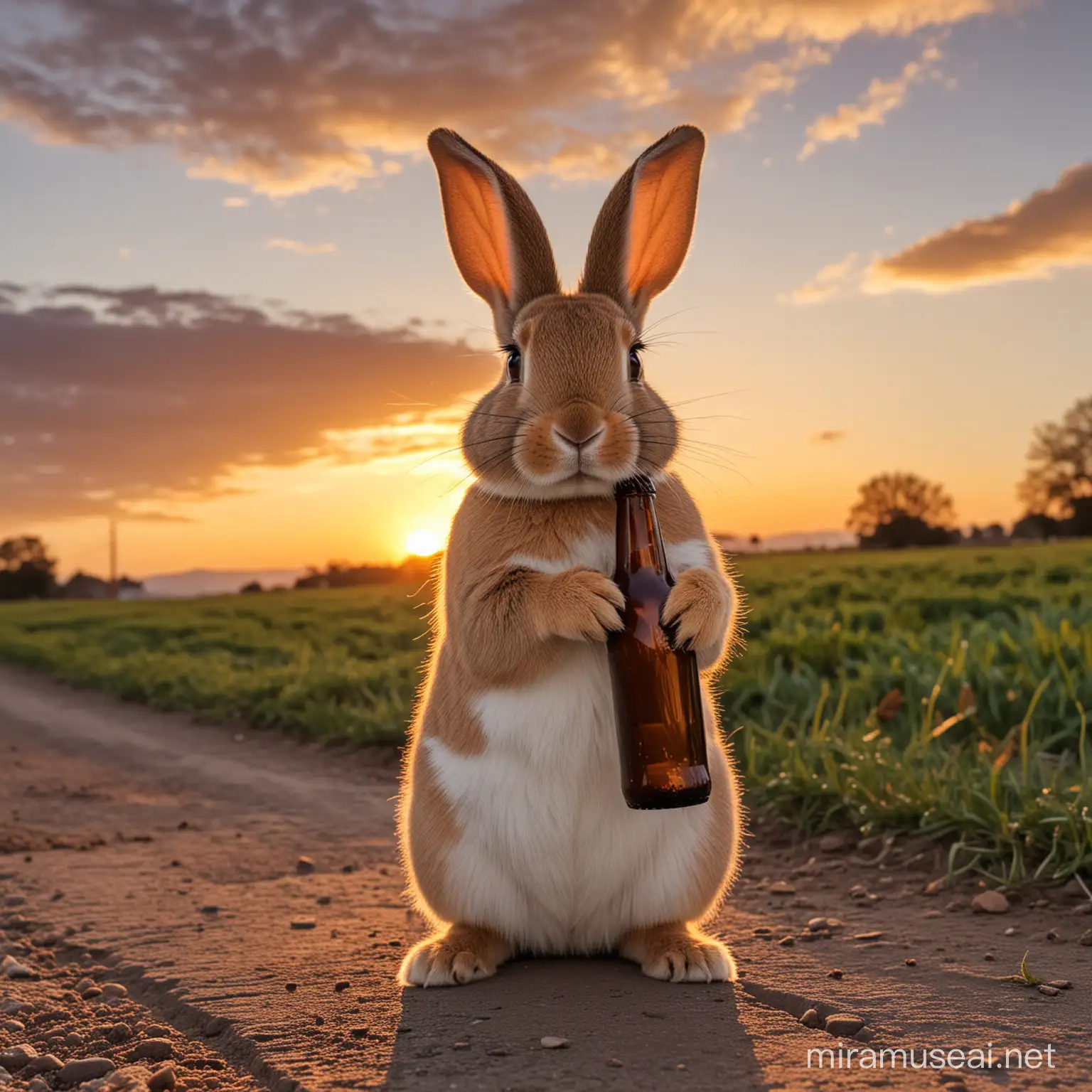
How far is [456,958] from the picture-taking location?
3701 millimetres

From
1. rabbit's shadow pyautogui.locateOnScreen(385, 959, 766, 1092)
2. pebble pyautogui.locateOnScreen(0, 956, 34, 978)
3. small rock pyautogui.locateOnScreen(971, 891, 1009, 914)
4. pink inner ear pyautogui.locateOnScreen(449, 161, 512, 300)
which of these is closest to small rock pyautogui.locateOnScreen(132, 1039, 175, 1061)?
rabbit's shadow pyautogui.locateOnScreen(385, 959, 766, 1092)

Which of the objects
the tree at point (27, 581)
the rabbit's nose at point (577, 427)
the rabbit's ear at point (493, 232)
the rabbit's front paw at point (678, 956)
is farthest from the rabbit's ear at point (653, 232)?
the tree at point (27, 581)

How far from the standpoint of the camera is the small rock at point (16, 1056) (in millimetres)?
3477

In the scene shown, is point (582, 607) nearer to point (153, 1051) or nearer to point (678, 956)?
point (678, 956)

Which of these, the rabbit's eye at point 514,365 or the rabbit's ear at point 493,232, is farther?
the rabbit's ear at point 493,232

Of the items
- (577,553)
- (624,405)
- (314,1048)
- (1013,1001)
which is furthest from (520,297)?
(1013,1001)

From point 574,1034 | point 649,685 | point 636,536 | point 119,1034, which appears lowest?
point 119,1034

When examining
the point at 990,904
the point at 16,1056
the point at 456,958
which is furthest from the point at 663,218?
the point at 16,1056

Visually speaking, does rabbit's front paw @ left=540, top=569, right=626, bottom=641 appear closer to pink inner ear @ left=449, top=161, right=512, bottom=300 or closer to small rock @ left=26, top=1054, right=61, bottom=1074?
pink inner ear @ left=449, top=161, right=512, bottom=300

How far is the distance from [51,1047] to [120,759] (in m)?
6.19

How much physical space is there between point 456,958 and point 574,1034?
59 centimetres

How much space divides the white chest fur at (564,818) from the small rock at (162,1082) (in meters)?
0.93

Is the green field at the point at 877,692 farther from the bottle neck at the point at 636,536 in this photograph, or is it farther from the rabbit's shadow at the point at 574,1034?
the bottle neck at the point at 636,536

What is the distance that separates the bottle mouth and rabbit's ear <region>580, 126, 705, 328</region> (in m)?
0.78
